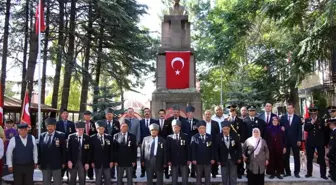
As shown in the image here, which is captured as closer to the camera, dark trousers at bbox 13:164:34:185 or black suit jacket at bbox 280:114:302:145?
dark trousers at bbox 13:164:34:185

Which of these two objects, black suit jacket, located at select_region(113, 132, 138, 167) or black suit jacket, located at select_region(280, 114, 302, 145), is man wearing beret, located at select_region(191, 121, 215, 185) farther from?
black suit jacket, located at select_region(280, 114, 302, 145)

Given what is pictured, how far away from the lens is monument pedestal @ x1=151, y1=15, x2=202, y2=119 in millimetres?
12938

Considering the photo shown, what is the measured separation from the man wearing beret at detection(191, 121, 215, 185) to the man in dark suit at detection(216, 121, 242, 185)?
0.65 ft

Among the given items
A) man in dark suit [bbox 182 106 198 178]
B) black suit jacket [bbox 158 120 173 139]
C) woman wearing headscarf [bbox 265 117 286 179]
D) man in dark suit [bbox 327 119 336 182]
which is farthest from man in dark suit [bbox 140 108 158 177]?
man in dark suit [bbox 327 119 336 182]

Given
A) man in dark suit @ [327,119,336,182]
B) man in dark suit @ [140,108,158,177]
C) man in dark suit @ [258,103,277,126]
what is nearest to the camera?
man in dark suit @ [327,119,336,182]

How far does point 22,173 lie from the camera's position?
355 inches

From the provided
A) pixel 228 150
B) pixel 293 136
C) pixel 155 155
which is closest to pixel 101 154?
pixel 155 155

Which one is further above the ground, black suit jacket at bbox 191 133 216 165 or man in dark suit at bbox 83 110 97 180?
man in dark suit at bbox 83 110 97 180

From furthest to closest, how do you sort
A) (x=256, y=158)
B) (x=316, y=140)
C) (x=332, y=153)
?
1. (x=316, y=140)
2. (x=332, y=153)
3. (x=256, y=158)

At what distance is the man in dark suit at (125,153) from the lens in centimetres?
939

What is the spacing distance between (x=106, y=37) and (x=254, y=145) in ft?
54.6

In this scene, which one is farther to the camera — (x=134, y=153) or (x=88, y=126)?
(x=88, y=126)

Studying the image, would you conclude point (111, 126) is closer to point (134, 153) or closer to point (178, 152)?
point (134, 153)

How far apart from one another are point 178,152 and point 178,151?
0.08 feet
